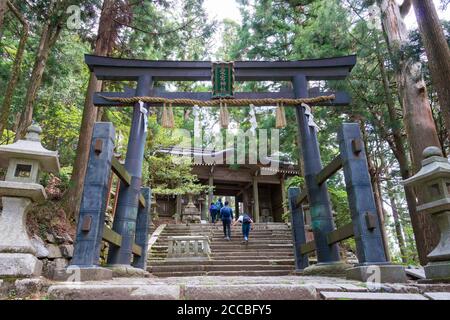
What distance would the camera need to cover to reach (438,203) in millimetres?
3357

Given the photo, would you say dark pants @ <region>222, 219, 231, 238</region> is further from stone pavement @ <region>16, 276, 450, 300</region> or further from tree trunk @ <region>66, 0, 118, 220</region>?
stone pavement @ <region>16, 276, 450, 300</region>

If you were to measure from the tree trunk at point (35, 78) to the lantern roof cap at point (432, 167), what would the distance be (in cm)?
766

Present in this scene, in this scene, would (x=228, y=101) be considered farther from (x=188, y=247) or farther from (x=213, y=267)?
(x=188, y=247)

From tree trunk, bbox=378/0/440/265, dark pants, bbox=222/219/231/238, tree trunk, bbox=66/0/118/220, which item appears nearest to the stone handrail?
dark pants, bbox=222/219/231/238

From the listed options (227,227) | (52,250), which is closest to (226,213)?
(227,227)

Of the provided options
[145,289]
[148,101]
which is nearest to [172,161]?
[148,101]

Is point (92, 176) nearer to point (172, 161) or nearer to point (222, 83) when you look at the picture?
point (222, 83)

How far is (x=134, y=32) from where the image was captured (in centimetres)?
1045

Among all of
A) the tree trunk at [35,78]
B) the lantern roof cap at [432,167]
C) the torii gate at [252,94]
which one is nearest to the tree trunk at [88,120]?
the tree trunk at [35,78]

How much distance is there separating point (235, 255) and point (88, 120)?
5.92m

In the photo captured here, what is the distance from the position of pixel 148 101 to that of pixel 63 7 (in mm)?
4501

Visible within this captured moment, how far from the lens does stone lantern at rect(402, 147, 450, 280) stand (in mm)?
3236

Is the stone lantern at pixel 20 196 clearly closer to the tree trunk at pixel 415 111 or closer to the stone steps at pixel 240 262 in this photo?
the stone steps at pixel 240 262
